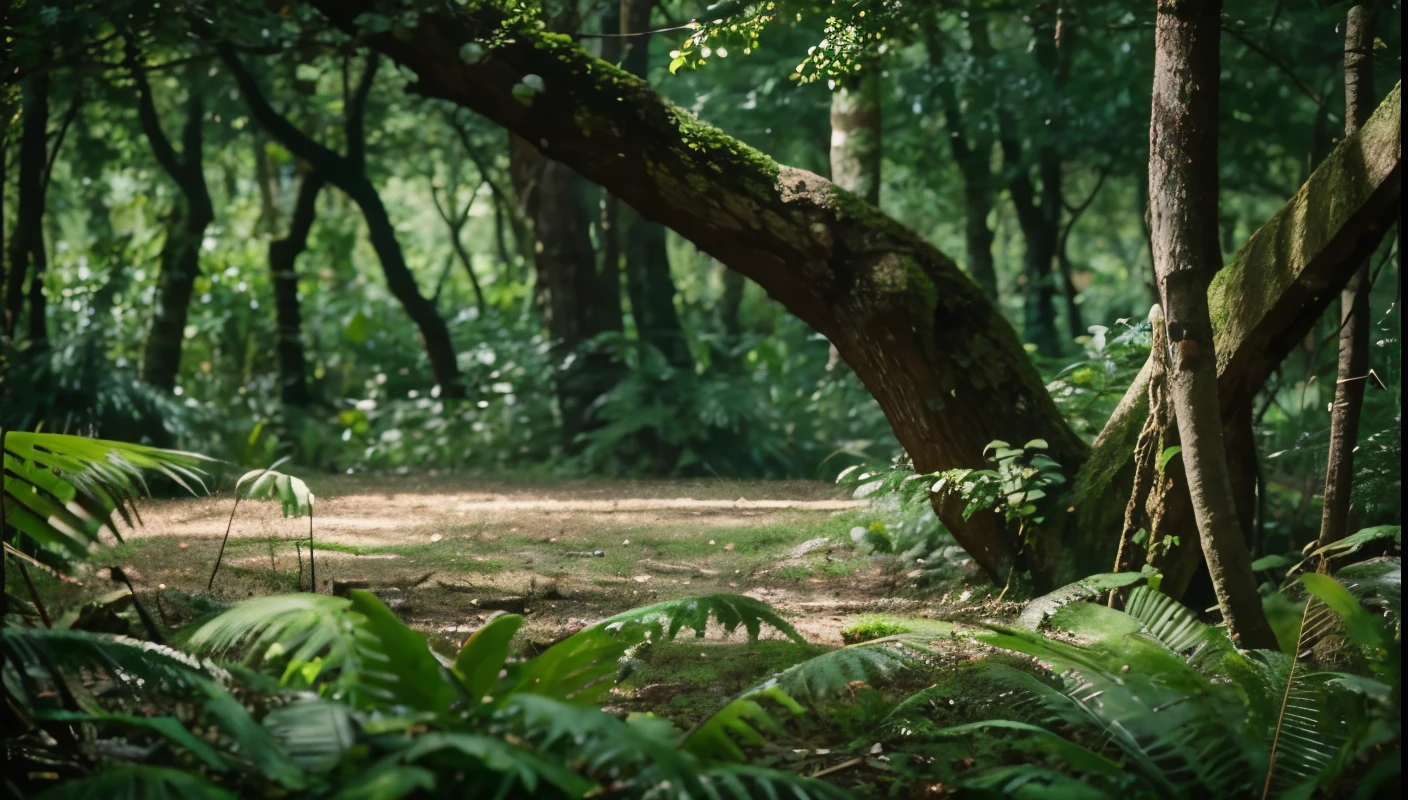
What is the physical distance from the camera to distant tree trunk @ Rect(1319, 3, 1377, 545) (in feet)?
13.9

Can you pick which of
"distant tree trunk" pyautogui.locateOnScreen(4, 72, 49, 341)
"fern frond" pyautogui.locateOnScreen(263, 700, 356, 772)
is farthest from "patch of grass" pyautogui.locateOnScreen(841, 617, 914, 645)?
"distant tree trunk" pyautogui.locateOnScreen(4, 72, 49, 341)

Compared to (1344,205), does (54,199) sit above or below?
above

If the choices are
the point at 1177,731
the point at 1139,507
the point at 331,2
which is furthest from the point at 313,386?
the point at 1177,731

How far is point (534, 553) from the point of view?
566 cm

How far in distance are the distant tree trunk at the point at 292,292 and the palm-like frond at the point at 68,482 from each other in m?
8.35

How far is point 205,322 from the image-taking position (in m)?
12.9

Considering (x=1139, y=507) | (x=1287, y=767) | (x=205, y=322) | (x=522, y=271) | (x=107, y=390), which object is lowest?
(x=1287, y=767)

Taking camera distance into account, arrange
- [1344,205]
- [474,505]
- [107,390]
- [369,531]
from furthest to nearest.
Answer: [107,390] < [474,505] < [369,531] < [1344,205]

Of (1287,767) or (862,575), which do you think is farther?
(862,575)

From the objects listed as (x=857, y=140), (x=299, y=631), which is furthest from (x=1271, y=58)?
(x=299, y=631)

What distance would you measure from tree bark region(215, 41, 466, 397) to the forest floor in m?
3.79

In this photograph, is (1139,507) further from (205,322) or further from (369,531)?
(205,322)

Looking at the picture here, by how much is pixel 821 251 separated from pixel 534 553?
2169mm

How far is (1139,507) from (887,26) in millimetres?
2269
